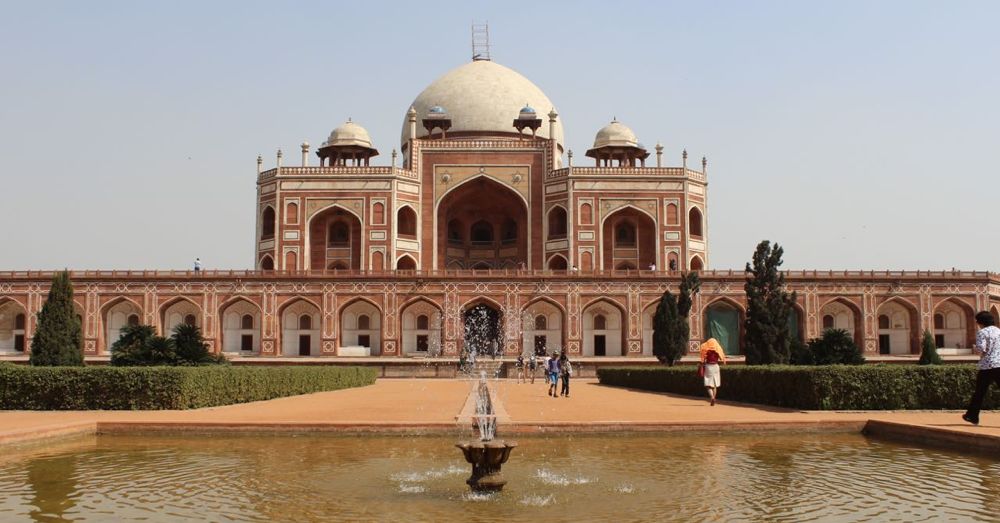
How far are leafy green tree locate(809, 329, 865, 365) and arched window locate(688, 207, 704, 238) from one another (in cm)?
1862

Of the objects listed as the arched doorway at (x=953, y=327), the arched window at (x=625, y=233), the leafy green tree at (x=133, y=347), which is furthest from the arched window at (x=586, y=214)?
the leafy green tree at (x=133, y=347)

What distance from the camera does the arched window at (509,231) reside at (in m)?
45.1

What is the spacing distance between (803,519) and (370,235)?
113 feet

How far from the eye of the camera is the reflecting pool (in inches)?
238

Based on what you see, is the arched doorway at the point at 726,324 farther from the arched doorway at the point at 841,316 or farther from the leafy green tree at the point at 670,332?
the leafy green tree at the point at 670,332

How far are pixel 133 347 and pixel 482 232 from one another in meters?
28.1

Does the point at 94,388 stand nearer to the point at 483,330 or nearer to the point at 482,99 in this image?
the point at 483,330

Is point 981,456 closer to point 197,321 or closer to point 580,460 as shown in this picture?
point 580,460

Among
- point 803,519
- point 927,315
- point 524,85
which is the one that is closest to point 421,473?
point 803,519

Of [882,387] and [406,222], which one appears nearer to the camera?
[882,387]

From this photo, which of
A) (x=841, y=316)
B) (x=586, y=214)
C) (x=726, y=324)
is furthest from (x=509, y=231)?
(x=841, y=316)

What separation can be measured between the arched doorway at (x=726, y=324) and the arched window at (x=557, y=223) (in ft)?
27.3

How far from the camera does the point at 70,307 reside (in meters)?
19.9

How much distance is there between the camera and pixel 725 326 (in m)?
34.6
